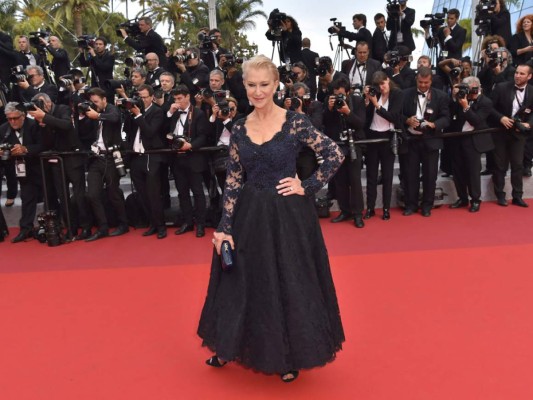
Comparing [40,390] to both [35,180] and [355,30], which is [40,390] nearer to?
[35,180]

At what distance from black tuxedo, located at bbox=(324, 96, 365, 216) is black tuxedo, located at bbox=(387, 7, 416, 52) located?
262 cm

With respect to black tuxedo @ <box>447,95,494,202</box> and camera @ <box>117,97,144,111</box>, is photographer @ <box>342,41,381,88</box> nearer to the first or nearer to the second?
black tuxedo @ <box>447,95,494,202</box>

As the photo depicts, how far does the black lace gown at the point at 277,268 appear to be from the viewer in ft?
8.54

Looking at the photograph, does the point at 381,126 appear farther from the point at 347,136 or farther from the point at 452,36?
the point at 452,36

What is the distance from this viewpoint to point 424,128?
605 centimetres

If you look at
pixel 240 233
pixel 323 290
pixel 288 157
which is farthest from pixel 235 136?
pixel 323 290

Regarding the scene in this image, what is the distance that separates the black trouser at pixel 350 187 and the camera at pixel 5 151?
12.1 ft

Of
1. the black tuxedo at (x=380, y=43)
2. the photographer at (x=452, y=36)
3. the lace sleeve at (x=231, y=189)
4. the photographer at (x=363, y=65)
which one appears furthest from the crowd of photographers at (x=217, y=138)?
the lace sleeve at (x=231, y=189)

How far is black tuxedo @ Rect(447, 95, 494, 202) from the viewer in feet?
20.2

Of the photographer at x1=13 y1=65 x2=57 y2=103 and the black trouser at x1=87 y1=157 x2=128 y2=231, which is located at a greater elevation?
the photographer at x1=13 y1=65 x2=57 y2=103

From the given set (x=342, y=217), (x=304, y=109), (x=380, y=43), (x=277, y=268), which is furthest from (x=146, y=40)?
(x=277, y=268)

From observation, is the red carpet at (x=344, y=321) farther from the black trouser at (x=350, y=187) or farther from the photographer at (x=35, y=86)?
the photographer at (x=35, y=86)

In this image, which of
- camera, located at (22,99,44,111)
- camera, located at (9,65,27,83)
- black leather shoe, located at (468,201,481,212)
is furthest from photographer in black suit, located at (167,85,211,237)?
black leather shoe, located at (468,201,481,212)

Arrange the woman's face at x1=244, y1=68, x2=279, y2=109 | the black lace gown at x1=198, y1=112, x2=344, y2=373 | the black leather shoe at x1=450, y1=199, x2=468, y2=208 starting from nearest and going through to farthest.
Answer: the woman's face at x1=244, y1=68, x2=279, y2=109 → the black lace gown at x1=198, y1=112, x2=344, y2=373 → the black leather shoe at x1=450, y1=199, x2=468, y2=208
